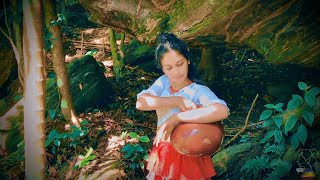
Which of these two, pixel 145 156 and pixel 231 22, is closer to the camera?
pixel 231 22

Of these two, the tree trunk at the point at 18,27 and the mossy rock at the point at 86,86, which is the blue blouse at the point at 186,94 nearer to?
the tree trunk at the point at 18,27

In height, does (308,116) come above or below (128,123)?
above

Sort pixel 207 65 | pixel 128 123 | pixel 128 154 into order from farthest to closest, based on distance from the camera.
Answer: pixel 207 65 → pixel 128 123 → pixel 128 154

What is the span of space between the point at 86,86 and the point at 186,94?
2268mm

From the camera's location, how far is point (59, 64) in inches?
157

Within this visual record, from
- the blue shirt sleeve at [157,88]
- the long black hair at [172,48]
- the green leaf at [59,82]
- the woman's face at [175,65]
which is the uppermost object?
the long black hair at [172,48]

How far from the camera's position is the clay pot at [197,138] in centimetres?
247

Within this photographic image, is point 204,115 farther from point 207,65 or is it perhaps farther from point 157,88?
point 207,65

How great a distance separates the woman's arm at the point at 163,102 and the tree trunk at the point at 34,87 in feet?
3.19

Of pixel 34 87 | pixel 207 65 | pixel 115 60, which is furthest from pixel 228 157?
pixel 115 60

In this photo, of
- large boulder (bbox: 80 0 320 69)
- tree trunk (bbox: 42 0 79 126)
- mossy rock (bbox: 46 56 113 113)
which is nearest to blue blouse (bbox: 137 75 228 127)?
large boulder (bbox: 80 0 320 69)

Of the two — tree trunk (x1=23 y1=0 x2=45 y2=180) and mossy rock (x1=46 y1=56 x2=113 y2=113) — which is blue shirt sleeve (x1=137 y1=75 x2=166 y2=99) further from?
mossy rock (x1=46 y1=56 x2=113 y2=113)

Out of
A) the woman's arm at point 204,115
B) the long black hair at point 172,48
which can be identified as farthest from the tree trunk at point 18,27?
the woman's arm at point 204,115

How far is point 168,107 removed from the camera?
9.07 feet
